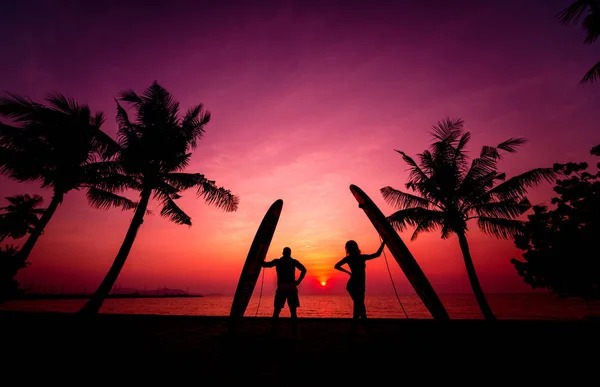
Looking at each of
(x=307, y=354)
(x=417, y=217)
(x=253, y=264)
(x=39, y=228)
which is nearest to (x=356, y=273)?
(x=307, y=354)

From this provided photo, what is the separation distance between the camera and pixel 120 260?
10000 mm

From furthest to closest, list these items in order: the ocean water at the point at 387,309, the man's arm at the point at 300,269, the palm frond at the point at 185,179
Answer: the ocean water at the point at 387,309 → the palm frond at the point at 185,179 → the man's arm at the point at 300,269

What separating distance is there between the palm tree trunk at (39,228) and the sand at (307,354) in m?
4.63

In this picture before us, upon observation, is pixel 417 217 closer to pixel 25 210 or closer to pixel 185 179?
pixel 185 179

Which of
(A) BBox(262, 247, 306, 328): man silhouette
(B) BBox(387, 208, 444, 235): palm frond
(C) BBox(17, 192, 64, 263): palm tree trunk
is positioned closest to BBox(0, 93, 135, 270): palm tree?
(C) BBox(17, 192, 64, 263): palm tree trunk

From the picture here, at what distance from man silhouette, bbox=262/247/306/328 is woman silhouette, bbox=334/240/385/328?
1018 mm

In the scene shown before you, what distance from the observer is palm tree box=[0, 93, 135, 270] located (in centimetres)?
943

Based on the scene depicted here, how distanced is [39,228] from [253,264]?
9064mm

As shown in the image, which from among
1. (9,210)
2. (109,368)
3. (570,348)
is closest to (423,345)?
(570,348)

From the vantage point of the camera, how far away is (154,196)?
38.0 ft

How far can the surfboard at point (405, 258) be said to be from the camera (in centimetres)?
654

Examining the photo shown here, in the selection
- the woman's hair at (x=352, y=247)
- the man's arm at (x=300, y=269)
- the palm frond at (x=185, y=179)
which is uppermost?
the palm frond at (x=185, y=179)

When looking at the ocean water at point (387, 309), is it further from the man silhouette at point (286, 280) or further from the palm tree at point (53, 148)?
the palm tree at point (53, 148)

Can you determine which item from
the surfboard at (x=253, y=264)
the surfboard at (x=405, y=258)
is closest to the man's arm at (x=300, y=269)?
the surfboard at (x=253, y=264)
